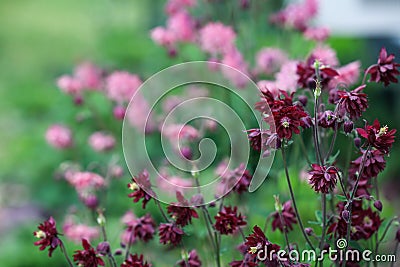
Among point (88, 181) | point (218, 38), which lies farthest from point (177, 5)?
point (88, 181)

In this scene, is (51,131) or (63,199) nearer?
(51,131)

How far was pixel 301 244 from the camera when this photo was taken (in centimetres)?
203

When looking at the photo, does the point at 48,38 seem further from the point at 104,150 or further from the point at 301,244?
the point at 301,244

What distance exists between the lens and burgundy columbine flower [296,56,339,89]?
1.61 meters

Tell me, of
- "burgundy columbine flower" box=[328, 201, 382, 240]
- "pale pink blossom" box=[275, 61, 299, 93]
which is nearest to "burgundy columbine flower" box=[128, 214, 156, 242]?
"burgundy columbine flower" box=[328, 201, 382, 240]

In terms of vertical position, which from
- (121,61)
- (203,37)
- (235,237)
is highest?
(121,61)

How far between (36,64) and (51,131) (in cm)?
720

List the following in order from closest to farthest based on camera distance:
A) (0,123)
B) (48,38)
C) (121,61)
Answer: (121,61) → (0,123) → (48,38)

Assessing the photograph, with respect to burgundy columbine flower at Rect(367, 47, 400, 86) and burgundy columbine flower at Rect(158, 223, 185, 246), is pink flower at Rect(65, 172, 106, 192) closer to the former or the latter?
burgundy columbine flower at Rect(158, 223, 185, 246)

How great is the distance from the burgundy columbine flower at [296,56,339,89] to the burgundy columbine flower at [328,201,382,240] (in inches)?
12.6

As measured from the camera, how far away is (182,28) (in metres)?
2.74

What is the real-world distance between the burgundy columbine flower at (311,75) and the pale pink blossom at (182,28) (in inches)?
44.2

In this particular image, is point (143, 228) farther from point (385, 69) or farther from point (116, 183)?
point (116, 183)

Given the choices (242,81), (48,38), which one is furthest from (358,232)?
(48,38)
